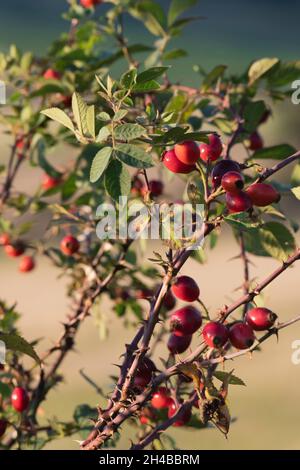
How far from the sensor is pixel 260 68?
225 centimetres

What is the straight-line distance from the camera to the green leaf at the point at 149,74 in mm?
1438

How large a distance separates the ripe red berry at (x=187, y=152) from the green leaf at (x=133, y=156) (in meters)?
0.09

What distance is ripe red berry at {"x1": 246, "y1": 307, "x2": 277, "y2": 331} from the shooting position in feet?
4.59

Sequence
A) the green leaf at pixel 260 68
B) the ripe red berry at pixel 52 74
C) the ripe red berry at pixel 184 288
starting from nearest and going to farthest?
the ripe red berry at pixel 184 288
the green leaf at pixel 260 68
the ripe red berry at pixel 52 74

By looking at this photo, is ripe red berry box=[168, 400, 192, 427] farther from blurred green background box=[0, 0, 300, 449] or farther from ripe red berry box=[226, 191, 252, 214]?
ripe red berry box=[226, 191, 252, 214]

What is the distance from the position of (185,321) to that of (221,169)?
0.93 ft

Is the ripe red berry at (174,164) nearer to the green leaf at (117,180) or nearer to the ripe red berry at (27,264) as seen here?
the green leaf at (117,180)

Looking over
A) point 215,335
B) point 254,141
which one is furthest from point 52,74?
point 215,335

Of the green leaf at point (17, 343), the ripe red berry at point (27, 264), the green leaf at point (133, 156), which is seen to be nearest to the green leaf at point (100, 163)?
the green leaf at point (133, 156)

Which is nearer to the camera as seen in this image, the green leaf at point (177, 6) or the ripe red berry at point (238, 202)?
the ripe red berry at point (238, 202)

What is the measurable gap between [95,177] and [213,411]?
0.43m

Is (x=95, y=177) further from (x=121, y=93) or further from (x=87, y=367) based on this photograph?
(x=87, y=367)

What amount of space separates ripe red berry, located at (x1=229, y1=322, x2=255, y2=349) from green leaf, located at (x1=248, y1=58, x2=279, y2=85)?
102 cm

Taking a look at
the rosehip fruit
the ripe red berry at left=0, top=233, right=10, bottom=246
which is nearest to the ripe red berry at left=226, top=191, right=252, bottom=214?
the ripe red berry at left=0, top=233, right=10, bottom=246
